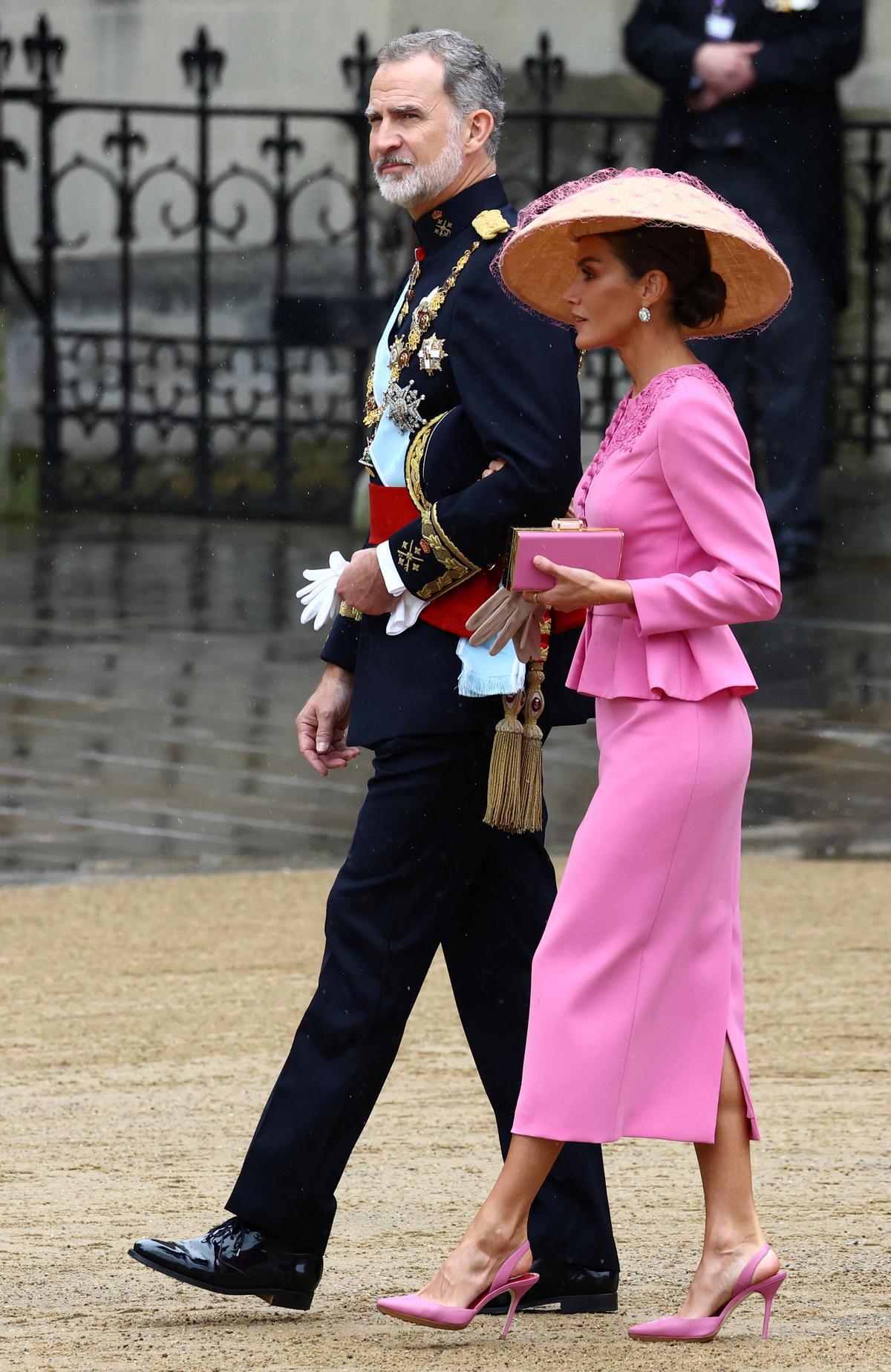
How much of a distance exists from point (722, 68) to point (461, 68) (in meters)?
7.00

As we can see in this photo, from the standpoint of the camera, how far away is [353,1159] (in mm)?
4480

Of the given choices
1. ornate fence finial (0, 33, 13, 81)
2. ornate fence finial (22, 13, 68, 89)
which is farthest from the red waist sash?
ornate fence finial (0, 33, 13, 81)

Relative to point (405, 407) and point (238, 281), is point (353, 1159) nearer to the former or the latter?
point (405, 407)

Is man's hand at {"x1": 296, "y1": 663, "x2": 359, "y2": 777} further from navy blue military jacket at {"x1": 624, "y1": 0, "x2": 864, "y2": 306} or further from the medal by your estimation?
navy blue military jacket at {"x1": 624, "y1": 0, "x2": 864, "y2": 306}

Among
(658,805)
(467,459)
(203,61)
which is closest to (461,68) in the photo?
(467,459)

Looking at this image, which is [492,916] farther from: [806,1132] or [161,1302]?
[806,1132]

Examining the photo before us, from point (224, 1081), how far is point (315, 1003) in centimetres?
142

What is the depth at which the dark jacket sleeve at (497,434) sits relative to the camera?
350cm

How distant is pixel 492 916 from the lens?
3.72m

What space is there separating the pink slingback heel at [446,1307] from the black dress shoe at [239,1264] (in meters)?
0.20

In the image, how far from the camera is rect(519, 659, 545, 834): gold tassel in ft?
11.5

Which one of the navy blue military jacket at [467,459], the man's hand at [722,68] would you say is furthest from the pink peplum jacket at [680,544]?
the man's hand at [722,68]

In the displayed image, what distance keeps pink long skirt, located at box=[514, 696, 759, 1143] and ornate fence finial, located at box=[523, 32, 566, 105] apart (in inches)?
379

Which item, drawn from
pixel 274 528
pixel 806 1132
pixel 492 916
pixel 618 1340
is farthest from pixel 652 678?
pixel 274 528
